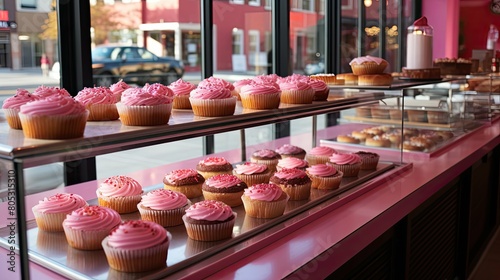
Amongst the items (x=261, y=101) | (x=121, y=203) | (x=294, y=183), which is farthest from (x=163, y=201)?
(x=294, y=183)

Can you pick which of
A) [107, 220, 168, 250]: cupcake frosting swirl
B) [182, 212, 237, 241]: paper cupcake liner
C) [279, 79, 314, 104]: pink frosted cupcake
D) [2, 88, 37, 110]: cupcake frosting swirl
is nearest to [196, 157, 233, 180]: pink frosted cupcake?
[279, 79, 314, 104]: pink frosted cupcake

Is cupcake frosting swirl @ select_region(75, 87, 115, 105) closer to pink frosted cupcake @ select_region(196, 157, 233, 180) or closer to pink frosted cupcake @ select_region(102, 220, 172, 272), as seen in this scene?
pink frosted cupcake @ select_region(102, 220, 172, 272)

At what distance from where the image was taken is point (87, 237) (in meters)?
1.56

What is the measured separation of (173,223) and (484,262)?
114 inches

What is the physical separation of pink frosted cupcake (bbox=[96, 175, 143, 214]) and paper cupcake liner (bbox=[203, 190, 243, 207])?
0.28m

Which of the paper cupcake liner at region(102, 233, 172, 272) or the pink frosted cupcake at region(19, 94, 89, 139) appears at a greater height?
the pink frosted cupcake at region(19, 94, 89, 139)

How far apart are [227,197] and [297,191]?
0.32 metres

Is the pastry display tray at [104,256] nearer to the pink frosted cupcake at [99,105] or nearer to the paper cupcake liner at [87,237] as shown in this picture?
the paper cupcake liner at [87,237]

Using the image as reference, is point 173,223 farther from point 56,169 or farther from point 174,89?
point 56,169

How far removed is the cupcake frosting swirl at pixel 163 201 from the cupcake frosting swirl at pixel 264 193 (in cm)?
25

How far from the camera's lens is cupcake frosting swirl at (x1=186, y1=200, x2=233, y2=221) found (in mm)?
1708

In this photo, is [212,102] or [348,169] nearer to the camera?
[212,102]

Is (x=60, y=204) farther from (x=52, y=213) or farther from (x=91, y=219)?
(x=91, y=219)

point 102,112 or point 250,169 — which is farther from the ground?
point 102,112
